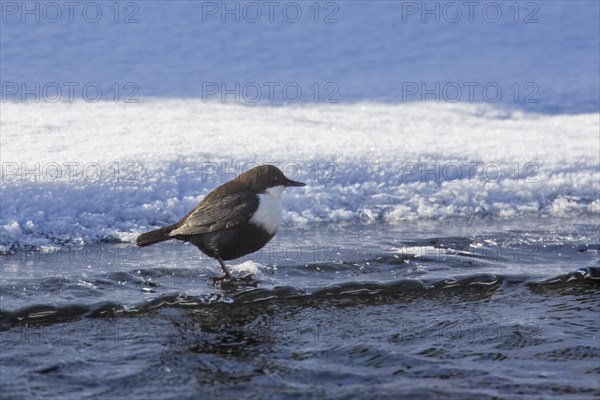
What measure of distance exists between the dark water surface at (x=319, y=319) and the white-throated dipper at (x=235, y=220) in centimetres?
18

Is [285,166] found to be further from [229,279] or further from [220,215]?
[229,279]

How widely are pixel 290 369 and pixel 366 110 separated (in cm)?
703

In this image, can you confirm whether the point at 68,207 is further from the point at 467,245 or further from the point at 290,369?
the point at 290,369

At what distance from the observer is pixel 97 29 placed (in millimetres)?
14398

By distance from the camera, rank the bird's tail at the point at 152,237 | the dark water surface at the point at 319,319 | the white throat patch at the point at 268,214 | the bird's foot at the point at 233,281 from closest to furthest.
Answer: the dark water surface at the point at 319,319
the bird's foot at the point at 233,281
the white throat patch at the point at 268,214
the bird's tail at the point at 152,237

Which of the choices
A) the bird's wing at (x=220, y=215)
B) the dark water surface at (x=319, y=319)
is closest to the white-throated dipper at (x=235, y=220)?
the bird's wing at (x=220, y=215)

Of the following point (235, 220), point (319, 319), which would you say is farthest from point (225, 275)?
point (319, 319)

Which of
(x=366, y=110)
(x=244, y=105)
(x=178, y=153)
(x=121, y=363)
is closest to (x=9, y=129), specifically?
(x=178, y=153)

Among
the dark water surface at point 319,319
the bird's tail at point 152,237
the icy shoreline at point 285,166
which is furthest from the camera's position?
the icy shoreline at point 285,166

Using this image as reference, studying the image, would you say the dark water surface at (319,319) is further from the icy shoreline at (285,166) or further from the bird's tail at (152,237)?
the icy shoreline at (285,166)

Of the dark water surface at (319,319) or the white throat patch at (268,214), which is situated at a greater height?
the white throat patch at (268,214)

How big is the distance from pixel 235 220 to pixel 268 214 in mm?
193

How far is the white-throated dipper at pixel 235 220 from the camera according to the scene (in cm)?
567

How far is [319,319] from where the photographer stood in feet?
15.8
